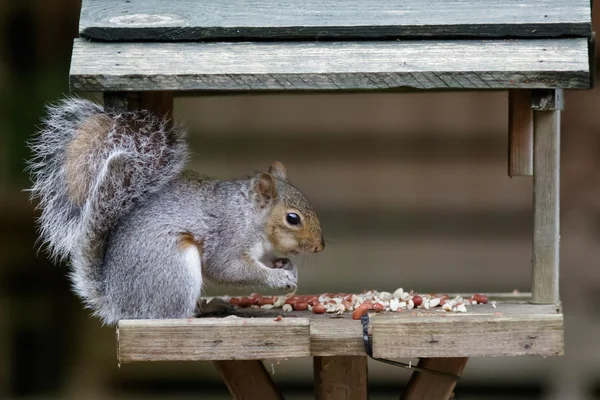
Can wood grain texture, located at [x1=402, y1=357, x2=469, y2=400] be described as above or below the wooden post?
below

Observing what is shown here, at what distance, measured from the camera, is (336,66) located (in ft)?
6.61

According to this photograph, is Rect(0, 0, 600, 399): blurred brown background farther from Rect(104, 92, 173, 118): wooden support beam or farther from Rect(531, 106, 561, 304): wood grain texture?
Rect(531, 106, 561, 304): wood grain texture

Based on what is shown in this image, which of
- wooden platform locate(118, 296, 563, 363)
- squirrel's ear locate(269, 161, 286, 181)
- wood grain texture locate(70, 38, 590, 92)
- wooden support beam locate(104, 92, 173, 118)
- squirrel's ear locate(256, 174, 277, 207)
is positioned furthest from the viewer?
squirrel's ear locate(269, 161, 286, 181)

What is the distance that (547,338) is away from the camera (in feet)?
6.19

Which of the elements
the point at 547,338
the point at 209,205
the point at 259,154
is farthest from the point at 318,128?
the point at 547,338

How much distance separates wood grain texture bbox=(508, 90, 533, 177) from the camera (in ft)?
7.06

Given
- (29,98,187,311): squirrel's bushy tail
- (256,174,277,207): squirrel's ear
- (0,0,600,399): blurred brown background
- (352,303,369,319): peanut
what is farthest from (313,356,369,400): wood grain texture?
(0,0,600,399): blurred brown background

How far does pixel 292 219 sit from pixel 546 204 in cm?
53

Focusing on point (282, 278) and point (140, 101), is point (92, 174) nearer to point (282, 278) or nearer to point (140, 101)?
point (140, 101)

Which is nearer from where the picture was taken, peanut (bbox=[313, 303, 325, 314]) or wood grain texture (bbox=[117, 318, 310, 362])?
wood grain texture (bbox=[117, 318, 310, 362])

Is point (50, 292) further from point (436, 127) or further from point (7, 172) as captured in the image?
point (436, 127)

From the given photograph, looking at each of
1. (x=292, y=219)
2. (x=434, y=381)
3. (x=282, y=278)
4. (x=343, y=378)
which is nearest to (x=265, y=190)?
(x=292, y=219)

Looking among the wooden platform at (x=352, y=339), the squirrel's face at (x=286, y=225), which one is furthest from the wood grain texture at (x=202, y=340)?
the squirrel's face at (x=286, y=225)

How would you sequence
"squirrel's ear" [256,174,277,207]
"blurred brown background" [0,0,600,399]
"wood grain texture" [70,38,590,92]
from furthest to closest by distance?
"blurred brown background" [0,0,600,399]
"squirrel's ear" [256,174,277,207]
"wood grain texture" [70,38,590,92]
